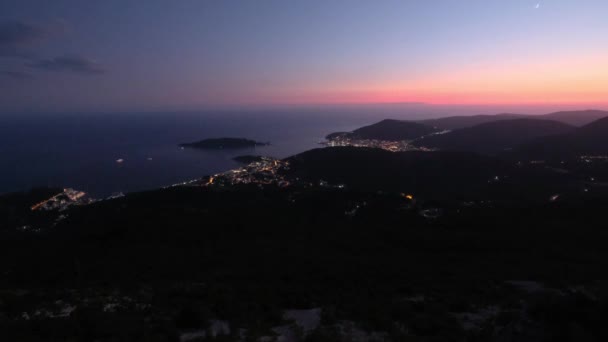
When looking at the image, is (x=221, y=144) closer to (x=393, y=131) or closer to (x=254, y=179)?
(x=254, y=179)

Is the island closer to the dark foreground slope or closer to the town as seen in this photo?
the town

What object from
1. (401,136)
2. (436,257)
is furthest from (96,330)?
(401,136)

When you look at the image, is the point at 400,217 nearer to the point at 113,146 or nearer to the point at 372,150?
the point at 372,150

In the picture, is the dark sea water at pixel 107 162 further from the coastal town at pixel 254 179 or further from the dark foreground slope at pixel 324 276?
the dark foreground slope at pixel 324 276

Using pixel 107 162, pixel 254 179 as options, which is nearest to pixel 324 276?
pixel 254 179

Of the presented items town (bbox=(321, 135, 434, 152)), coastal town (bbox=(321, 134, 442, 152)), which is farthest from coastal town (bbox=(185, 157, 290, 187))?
town (bbox=(321, 135, 434, 152))

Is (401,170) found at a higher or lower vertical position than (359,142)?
lower
